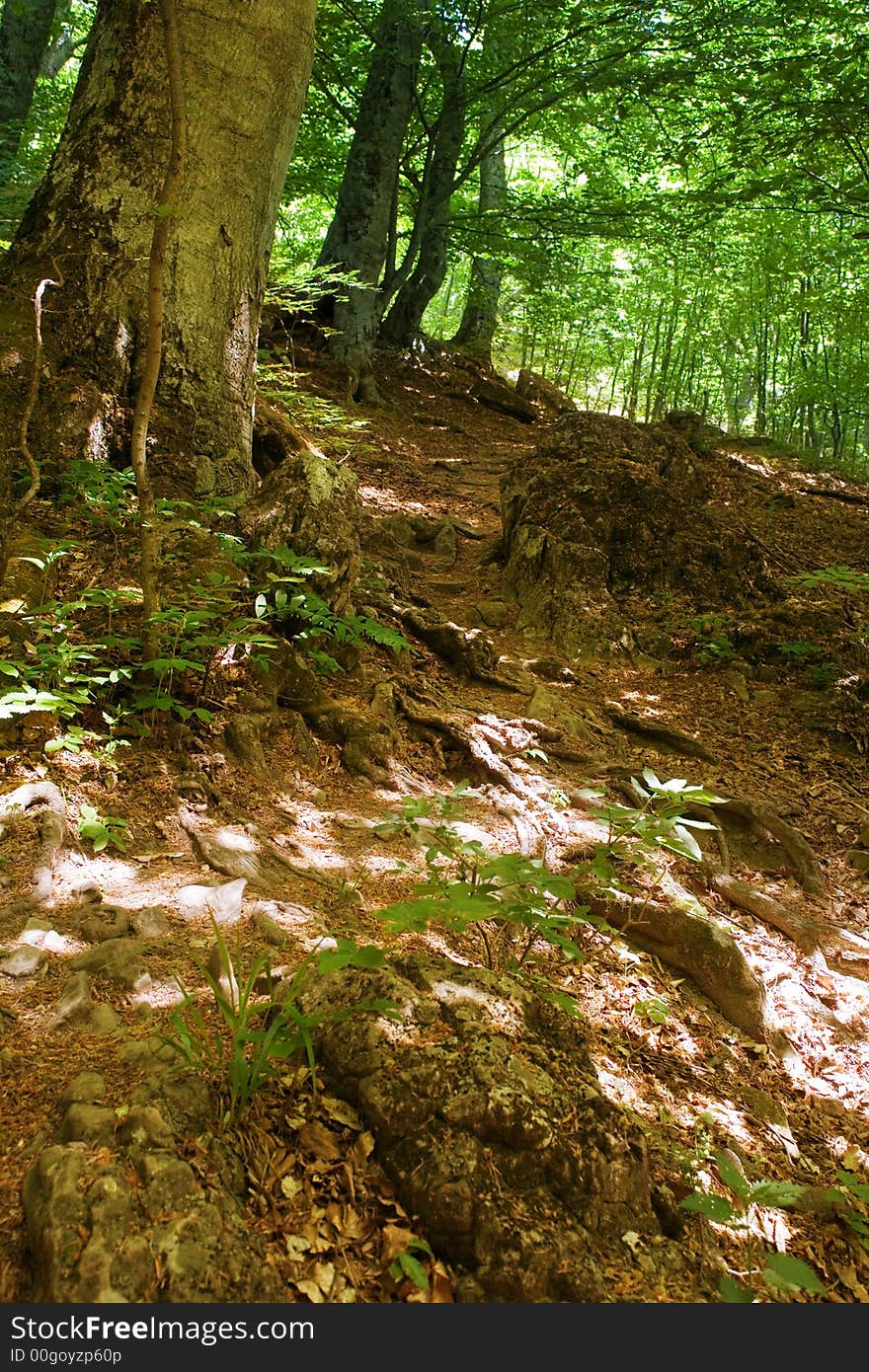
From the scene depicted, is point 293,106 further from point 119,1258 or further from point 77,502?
point 119,1258

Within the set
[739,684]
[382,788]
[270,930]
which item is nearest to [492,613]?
[739,684]

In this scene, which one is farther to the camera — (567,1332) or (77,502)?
(77,502)

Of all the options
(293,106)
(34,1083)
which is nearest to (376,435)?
(293,106)

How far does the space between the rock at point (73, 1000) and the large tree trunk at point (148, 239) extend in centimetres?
270

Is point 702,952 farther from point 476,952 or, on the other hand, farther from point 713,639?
point 713,639

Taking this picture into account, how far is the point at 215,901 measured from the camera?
269cm

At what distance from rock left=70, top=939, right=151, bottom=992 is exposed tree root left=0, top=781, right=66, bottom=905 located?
0.35 m

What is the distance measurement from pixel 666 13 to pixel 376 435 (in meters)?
6.17

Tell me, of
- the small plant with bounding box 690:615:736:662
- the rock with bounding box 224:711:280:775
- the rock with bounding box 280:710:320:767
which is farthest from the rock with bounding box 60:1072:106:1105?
the small plant with bounding box 690:615:736:662

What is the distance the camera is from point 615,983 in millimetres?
3100

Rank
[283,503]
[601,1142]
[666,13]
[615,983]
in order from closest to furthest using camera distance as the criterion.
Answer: [601,1142], [615,983], [283,503], [666,13]

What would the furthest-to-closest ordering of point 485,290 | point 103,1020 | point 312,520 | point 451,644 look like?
point 485,290 < point 451,644 < point 312,520 < point 103,1020

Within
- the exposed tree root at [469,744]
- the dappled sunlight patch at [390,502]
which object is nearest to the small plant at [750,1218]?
the exposed tree root at [469,744]

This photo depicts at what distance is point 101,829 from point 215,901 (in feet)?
1.80
